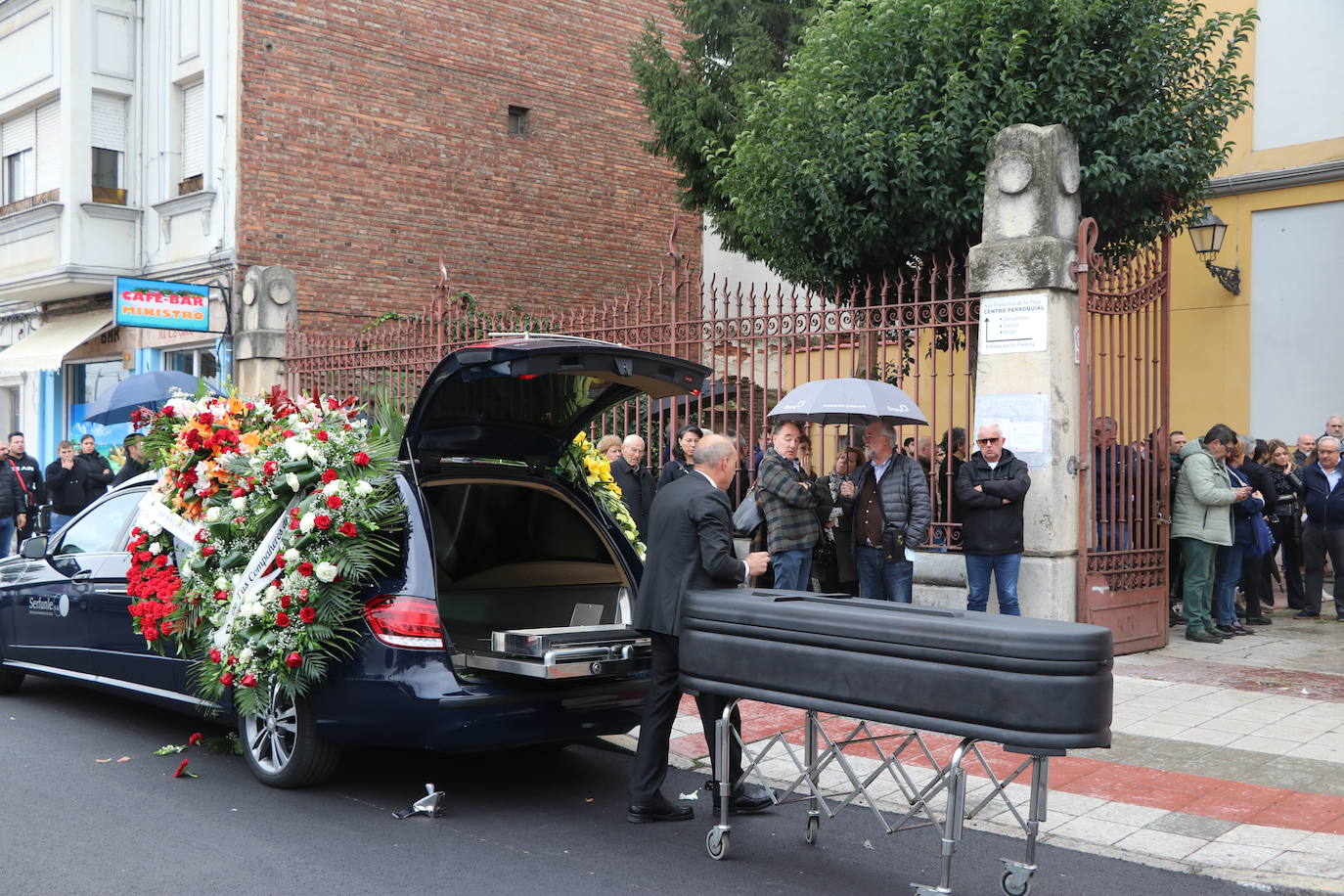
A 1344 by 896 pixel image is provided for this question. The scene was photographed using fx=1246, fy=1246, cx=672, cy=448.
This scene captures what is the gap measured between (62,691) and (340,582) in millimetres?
3928

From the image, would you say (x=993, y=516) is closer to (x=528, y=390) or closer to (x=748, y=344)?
(x=748, y=344)

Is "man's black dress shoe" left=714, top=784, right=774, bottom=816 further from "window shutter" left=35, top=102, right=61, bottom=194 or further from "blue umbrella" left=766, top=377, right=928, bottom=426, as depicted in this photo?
"window shutter" left=35, top=102, right=61, bottom=194

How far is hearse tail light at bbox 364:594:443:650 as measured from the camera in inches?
218

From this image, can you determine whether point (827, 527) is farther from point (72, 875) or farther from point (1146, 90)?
point (72, 875)

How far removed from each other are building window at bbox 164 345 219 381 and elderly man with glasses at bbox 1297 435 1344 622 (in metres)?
13.7

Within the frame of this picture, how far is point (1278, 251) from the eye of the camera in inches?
584

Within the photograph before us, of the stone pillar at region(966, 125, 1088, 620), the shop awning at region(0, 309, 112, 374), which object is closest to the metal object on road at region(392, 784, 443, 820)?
the stone pillar at region(966, 125, 1088, 620)

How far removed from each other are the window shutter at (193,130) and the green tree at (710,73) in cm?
629

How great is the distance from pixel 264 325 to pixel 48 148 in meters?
6.94

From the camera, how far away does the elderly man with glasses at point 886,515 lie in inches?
358

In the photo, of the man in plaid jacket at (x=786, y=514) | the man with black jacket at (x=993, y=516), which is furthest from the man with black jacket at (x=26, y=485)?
the man with black jacket at (x=993, y=516)

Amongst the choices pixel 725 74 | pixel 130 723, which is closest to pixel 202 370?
pixel 725 74

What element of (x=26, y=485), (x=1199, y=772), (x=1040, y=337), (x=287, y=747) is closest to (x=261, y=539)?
(x=287, y=747)

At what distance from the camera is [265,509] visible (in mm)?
6113
